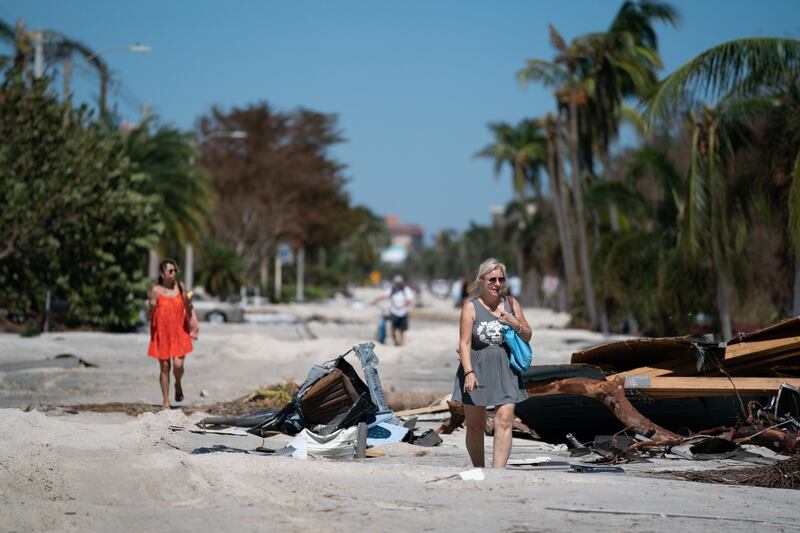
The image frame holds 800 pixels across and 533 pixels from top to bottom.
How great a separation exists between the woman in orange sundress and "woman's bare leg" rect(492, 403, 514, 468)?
18.8 feet

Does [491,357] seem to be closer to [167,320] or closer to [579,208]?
[167,320]

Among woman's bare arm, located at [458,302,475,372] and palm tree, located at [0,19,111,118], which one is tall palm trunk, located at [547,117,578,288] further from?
woman's bare arm, located at [458,302,475,372]

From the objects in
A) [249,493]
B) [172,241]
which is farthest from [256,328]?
[249,493]

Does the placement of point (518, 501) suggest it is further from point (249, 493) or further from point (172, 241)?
point (172, 241)

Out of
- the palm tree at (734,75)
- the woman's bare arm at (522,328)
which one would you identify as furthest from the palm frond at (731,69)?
the woman's bare arm at (522,328)

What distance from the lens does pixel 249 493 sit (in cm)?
711

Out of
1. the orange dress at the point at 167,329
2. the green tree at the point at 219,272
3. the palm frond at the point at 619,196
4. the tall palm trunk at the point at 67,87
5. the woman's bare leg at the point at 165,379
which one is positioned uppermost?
the tall palm trunk at the point at 67,87

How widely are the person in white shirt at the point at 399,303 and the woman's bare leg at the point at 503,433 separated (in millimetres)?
17181

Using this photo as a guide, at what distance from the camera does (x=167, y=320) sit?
12906 mm

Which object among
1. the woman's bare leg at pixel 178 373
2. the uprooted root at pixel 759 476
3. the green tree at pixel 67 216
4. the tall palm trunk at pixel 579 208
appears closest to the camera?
the uprooted root at pixel 759 476

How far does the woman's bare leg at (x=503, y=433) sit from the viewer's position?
8.06 m

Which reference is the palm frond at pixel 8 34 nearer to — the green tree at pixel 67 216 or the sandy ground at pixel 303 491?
the green tree at pixel 67 216

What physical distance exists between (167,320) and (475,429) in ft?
18.7

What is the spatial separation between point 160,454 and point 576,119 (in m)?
30.7
